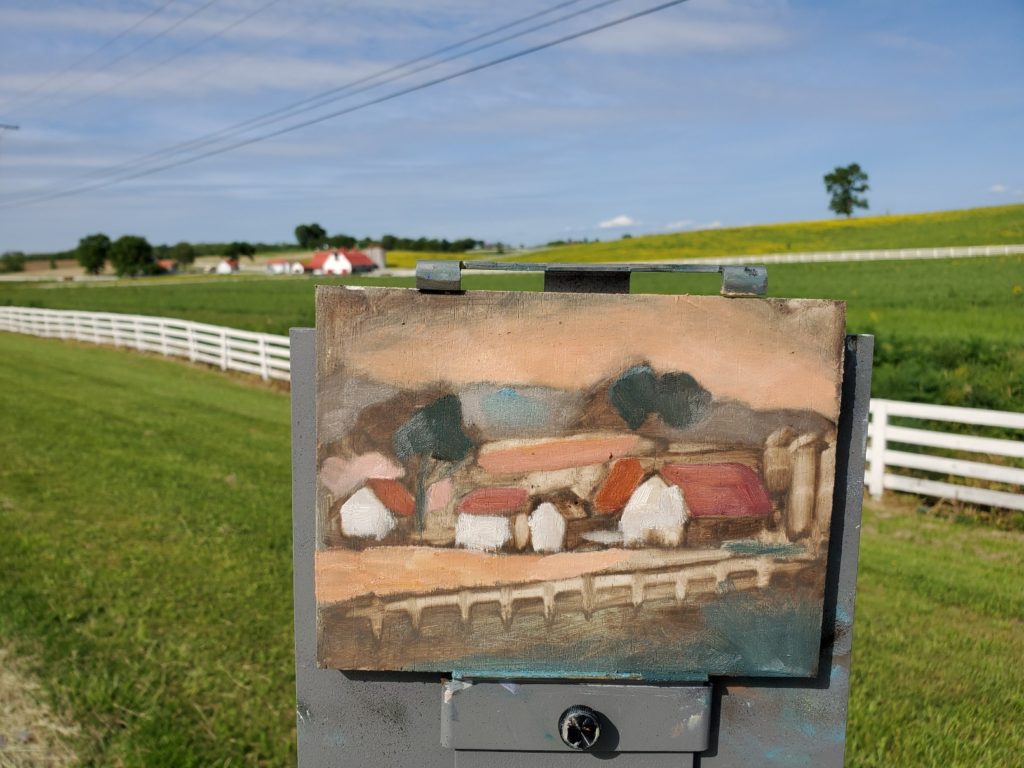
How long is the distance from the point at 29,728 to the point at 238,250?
371 ft

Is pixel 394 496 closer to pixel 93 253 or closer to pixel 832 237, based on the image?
pixel 832 237

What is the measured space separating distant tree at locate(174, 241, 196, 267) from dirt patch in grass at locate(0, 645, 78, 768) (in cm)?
11820

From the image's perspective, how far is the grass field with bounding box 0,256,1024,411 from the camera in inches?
422

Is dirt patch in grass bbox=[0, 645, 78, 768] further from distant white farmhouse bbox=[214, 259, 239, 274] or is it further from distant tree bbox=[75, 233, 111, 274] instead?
distant tree bbox=[75, 233, 111, 274]

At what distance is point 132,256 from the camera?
97.8 metres

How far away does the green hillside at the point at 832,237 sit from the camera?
44.7 metres

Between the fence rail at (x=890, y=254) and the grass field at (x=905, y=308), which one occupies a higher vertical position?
the fence rail at (x=890, y=254)

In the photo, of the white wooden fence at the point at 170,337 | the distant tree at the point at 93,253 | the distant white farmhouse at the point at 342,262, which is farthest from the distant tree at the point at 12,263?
the white wooden fence at the point at 170,337

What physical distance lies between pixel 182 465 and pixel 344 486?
7834 millimetres

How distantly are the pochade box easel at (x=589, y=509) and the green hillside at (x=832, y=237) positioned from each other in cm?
4392

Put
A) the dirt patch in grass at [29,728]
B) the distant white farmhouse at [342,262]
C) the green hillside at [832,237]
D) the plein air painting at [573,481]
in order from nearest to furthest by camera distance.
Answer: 1. the plein air painting at [573,481]
2. the dirt patch in grass at [29,728]
3. the green hillside at [832,237]
4. the distant white farmhouse at [342,262]

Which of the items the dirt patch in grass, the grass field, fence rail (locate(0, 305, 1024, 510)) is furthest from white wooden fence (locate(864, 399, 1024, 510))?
the dirt patch in grass

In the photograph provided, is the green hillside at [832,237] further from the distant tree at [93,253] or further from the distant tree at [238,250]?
the distant tree at [93,253]

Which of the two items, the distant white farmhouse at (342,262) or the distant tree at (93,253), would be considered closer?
the distant white farmhouse at (342,262)
